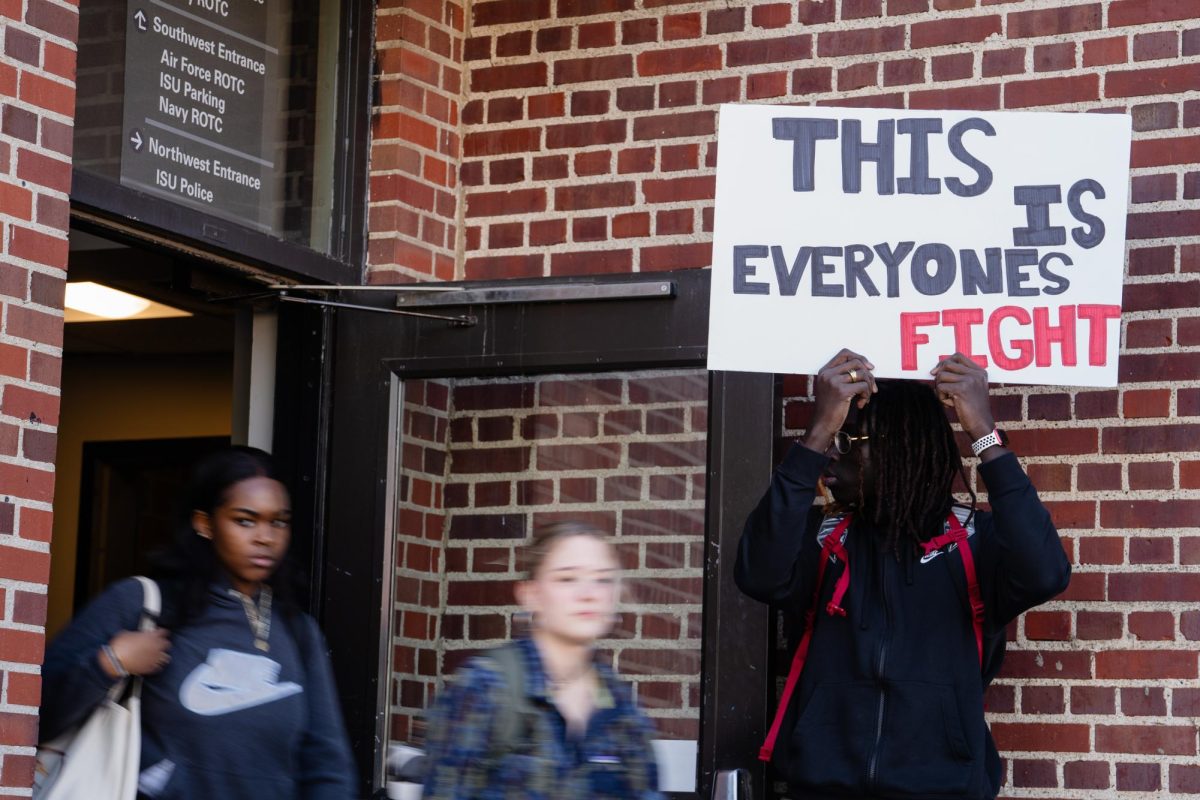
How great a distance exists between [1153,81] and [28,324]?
285 centimetres

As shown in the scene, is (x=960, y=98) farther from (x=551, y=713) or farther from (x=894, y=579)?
(x=551, y=713)

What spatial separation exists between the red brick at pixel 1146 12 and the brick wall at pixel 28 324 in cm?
262

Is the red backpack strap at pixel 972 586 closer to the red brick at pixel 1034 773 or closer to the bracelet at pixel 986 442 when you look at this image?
the bracelet at pixel 986 442

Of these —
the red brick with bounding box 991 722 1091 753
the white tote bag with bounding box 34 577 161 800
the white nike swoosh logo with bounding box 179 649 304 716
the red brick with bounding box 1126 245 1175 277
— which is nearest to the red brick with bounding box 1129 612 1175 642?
the red brick with bounding box 991 722 1091 753

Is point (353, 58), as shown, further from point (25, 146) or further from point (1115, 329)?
point (1115, 329)

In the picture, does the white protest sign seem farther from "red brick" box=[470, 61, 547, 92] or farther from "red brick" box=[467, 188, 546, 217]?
"red brick" box=[470, 61, 547, 92]

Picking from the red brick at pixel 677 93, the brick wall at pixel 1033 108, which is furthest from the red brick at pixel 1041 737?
the red brick at pixel 677 93

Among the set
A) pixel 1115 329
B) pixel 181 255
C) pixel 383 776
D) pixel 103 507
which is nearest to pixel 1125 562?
pixel 1115 329

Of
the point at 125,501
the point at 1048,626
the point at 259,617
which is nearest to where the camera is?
the point at 259,617

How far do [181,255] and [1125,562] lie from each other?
2530 mm

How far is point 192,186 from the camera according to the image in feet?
16.3

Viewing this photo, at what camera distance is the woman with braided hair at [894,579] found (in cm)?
417

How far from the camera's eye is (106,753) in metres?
3.62

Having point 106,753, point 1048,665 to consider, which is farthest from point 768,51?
point 106,753
